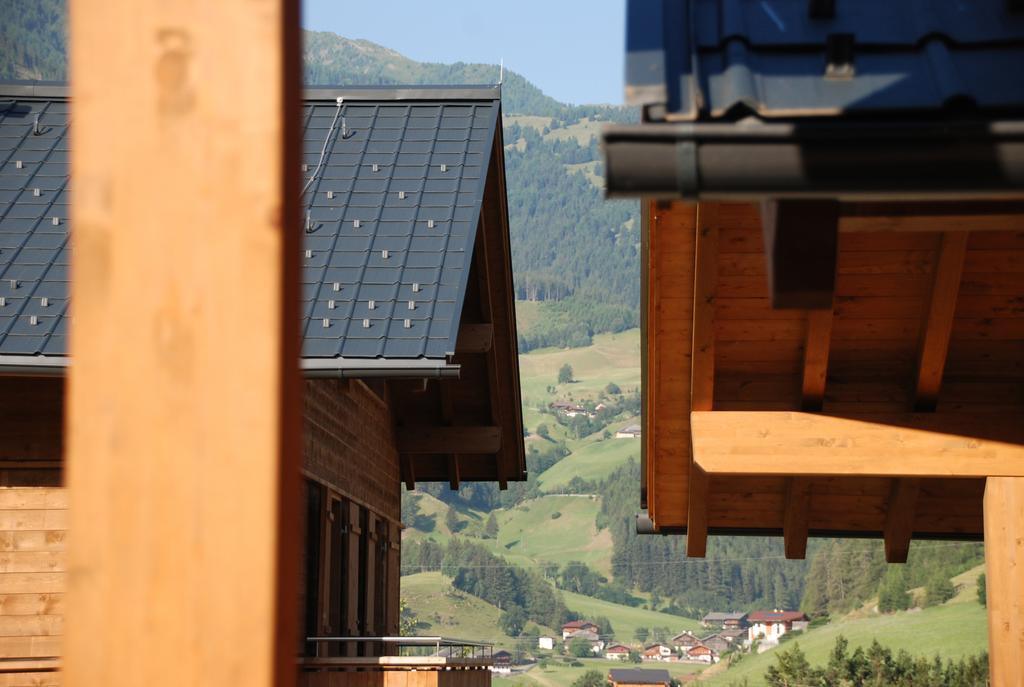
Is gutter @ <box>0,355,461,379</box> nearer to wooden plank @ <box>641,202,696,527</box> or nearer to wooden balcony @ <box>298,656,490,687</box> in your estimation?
wooden plank @ <box>641,202,696,527</box>

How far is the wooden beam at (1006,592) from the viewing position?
7.05 metres

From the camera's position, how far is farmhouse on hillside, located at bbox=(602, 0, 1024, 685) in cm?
351

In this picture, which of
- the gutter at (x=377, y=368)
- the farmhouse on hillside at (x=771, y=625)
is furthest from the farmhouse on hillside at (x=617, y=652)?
the gutter at (x=377, y=368)

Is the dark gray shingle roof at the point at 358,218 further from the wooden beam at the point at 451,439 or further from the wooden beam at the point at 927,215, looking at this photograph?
the wooden beam at the point at 927,215

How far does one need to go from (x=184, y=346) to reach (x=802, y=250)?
243cm

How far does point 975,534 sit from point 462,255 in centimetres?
444

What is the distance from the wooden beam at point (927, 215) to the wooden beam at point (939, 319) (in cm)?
145

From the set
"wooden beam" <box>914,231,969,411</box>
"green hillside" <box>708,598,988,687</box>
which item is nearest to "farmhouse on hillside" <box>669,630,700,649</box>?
"green hillside" <box>708,598,988,687</box>

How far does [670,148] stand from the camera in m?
3.53

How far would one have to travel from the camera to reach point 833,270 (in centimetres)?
430

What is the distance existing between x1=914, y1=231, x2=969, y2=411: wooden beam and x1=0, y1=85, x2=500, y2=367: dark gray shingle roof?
3.42 m

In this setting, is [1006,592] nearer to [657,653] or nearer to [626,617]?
[657,653]

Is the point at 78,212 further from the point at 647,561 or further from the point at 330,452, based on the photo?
the point at 647,561

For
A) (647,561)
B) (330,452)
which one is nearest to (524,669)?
(647,561)
